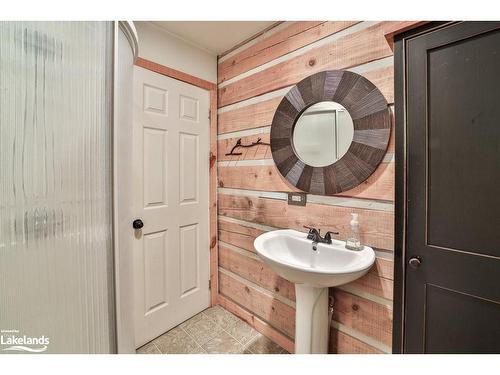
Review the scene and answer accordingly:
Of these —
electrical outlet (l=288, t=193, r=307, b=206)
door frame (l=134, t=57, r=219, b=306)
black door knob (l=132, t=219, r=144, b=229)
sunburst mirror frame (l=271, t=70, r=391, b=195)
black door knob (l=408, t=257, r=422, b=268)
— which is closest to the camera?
black door knob (l=408, t=257, r=422, b=268)

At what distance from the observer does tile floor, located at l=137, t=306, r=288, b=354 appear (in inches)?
60.6

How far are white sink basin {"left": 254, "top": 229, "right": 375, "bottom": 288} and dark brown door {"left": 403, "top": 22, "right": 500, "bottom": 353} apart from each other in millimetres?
226

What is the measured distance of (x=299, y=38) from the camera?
1.42 m

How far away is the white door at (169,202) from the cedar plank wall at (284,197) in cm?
19

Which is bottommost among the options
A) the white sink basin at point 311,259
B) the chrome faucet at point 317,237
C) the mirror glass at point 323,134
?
the white sink basin at point 311,259

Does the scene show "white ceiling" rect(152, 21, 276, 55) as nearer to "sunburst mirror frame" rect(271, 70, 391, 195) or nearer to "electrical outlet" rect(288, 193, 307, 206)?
"sunburst mirror frame" rect(271, 70, 391, 195)

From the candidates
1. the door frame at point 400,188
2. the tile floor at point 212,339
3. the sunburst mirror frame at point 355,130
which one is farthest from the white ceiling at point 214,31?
the tile floor at point 212,339

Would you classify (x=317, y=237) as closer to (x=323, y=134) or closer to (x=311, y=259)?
(x=311, y=259)

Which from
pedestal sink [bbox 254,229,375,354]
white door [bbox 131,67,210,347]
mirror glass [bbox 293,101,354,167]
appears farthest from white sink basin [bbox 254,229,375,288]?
white door [bbox 131,67,210,347]

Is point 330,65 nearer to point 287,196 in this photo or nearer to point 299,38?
point 299,38

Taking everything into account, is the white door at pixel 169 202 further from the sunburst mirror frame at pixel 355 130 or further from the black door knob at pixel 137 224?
the sunburst mirror frame at pixel 355 130

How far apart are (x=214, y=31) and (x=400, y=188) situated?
1.66 meters

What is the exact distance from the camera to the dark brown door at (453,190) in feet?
2.58
